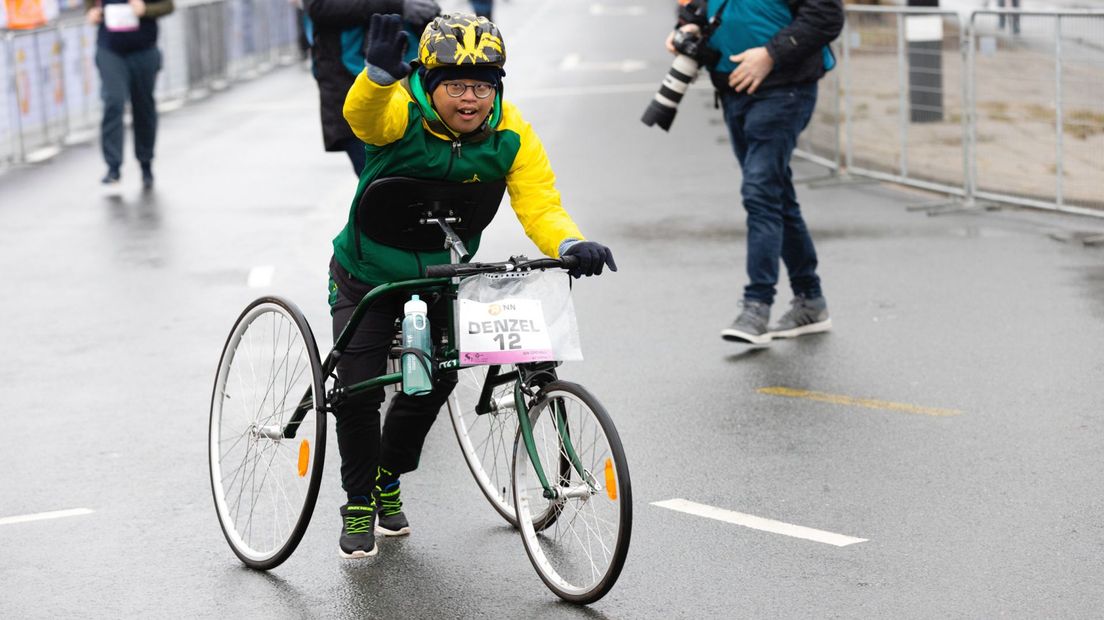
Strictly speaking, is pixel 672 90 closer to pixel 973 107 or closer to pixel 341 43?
pixel 341 43

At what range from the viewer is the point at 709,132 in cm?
1789

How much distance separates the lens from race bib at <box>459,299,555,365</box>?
4914mm

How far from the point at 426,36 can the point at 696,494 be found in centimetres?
199

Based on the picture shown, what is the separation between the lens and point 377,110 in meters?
4.90

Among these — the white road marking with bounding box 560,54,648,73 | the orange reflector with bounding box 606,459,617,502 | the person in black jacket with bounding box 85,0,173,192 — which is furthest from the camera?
the white road marking with bounding box 560,54,648,73

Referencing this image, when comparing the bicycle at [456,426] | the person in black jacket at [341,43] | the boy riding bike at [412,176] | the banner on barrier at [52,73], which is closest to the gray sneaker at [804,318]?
the person in black jacket at [341,43]

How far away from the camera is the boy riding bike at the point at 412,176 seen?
4961 millimetres

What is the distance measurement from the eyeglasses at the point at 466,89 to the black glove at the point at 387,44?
28cm

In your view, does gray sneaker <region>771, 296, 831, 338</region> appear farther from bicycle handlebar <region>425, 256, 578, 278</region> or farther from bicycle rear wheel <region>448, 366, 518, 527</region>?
bicycle handlebar <region>425, 256, 578, 278</region>

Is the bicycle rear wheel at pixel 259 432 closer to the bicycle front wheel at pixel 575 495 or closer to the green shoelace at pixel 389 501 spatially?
the green shoelace at pixel 389 501

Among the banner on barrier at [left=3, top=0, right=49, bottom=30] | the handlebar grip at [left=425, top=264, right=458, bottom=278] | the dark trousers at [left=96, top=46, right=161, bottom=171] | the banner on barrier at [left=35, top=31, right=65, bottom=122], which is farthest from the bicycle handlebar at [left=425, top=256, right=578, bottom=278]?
the banner on barrier at [left=3, top=0, right=49, bottom=30]

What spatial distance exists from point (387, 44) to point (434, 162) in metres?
0.54

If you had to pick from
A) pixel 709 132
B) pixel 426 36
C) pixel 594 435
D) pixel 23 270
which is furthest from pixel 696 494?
pixel 709 132

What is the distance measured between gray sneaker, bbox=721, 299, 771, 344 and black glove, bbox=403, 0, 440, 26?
2050 mm
